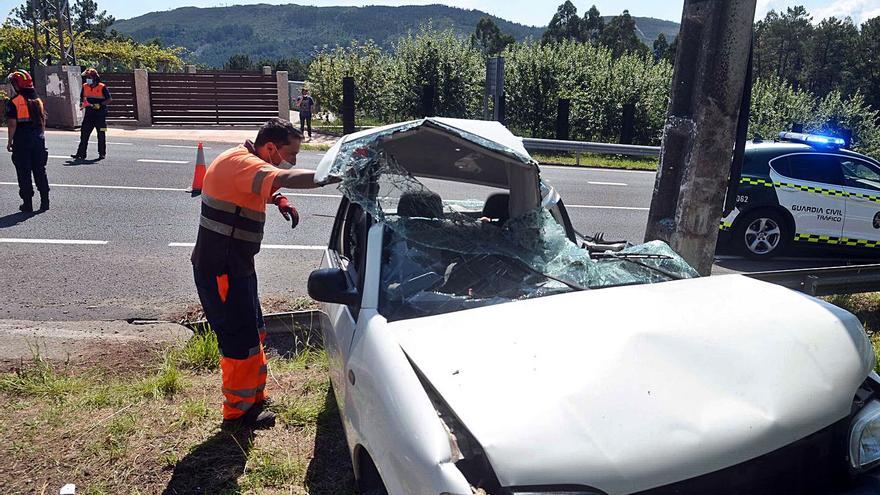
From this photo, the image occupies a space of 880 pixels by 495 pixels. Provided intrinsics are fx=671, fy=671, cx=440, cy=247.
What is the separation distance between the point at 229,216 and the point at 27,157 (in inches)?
278

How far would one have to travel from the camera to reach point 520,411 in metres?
1.97

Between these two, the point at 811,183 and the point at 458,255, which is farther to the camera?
the point at 811,183

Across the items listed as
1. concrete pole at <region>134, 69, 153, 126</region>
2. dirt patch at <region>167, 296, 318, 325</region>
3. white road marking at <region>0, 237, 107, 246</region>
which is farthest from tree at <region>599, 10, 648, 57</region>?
dirt patch at <region>167, 296, 318, 325</region>

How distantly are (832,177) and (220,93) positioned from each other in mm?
21205

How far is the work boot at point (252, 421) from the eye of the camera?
3.83m

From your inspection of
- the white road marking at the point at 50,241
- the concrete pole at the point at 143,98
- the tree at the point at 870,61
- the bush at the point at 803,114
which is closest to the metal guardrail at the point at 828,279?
the white road marking at the point at 50,241

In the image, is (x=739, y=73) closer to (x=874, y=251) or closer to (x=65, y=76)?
(x=874, y=251)

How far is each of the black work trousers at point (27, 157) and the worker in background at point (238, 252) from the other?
270 inches

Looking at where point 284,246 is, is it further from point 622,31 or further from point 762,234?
point 622,31

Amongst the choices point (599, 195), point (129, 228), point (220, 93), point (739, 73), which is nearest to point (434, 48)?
point (220, 93)

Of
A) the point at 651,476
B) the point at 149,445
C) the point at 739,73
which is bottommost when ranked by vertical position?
the point at 149,445

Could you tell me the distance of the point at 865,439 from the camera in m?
2.28

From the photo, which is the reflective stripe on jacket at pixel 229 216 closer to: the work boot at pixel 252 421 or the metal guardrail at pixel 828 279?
the work boot at pixel 252 421

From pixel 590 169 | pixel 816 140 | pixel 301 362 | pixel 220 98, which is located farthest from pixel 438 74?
pixel 301 362
